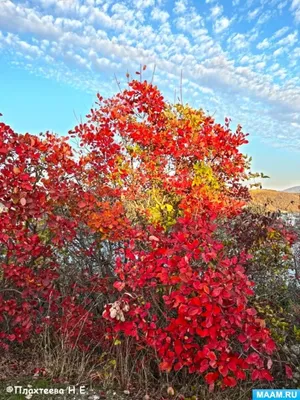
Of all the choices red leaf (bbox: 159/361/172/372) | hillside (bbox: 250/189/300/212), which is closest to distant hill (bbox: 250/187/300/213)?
hillside (bbox: 250/189/300/212)

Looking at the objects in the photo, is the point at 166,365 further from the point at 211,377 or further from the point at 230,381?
the point at 230,381

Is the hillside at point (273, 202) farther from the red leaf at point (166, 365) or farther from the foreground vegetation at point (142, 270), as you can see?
the red leaf at point (166, 365)

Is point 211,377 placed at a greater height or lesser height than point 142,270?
lesser

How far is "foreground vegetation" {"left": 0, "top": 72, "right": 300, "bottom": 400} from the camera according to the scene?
10.7 ft

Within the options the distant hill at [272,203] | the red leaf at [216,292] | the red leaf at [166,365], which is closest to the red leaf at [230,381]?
the red leaf at [166,365]

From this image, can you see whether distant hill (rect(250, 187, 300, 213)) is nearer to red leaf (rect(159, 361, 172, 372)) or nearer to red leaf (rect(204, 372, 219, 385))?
red leaf (rect(204, 372, 219, 385))

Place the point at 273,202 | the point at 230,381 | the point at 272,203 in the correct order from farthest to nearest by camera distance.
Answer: the point at 273,202, the point at 272,203, the point at 230,381

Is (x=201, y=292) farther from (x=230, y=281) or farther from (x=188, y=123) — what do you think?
(x=188, y=123)

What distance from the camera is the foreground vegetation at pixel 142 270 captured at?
3266mm

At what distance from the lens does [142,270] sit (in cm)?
345

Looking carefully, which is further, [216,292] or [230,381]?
[230,381]

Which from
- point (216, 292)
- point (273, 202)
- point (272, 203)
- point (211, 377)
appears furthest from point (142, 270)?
point (273, 202)

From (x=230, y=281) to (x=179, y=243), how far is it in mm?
531

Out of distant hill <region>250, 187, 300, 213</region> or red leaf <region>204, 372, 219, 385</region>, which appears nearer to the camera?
red leaf <region>204, 372, 219, 385</region>
